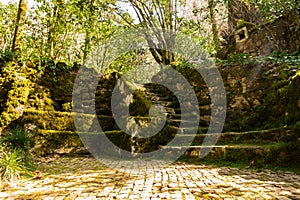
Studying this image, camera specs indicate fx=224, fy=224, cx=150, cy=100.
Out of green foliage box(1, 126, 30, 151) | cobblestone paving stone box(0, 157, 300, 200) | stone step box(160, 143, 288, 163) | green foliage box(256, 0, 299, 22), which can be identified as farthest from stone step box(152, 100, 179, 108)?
green foliage box(256, 0, 299, 22)

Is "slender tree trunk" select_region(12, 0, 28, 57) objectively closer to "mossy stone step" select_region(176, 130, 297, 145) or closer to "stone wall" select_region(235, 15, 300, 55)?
"mossy stone step" select_region(176, 130, 297, 145)

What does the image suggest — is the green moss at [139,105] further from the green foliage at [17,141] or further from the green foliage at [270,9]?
the green foliage at [270,9]

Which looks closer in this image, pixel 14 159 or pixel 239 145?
pixel 14 159

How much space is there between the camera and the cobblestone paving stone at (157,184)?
279cm

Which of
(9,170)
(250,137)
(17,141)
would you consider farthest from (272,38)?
(9,170)

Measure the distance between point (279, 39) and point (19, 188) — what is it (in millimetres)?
8478

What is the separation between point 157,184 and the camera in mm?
3246

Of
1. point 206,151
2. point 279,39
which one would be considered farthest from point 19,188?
point 279,39

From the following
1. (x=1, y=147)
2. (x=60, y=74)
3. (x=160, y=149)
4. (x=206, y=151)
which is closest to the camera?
(x=1, y=147)

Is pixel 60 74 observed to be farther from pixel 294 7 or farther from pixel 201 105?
pixel 294 7

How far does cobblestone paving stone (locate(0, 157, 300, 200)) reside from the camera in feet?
9.17

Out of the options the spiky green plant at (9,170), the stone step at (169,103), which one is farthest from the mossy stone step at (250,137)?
the spiky green plant at (9,170)

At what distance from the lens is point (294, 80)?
496 cm

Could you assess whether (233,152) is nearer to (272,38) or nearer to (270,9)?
(272,38)
